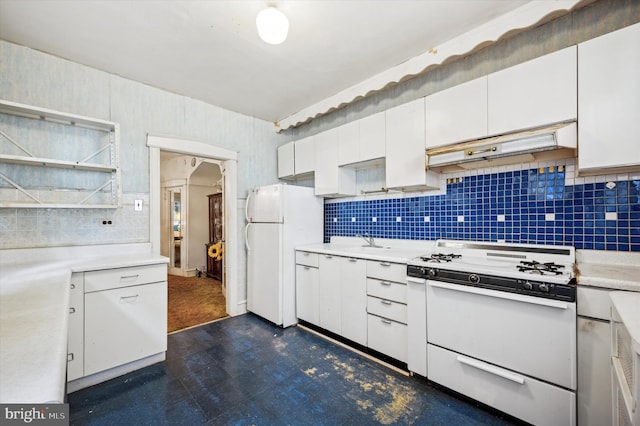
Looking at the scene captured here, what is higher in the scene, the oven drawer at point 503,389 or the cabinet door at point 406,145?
the cabinet door at point 406,145

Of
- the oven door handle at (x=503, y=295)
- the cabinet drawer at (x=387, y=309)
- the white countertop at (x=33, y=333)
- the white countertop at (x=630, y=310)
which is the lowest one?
the cabinet drawer at (x=387, y=309)

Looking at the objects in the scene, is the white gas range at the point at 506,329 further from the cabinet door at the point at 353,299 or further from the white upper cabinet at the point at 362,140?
the white upper cabinet at the point at 362,140

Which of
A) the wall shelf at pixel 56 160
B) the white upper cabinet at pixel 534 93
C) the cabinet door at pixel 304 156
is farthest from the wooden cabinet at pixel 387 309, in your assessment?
the wall shelf at pixel 56 160

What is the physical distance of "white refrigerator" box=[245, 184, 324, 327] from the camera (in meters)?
3.04

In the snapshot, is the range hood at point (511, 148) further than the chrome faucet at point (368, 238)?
No

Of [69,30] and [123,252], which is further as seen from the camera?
[123,252]

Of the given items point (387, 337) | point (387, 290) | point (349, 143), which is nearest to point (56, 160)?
point (349, 143)

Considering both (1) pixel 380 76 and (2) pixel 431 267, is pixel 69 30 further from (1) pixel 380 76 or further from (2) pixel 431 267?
(2) pixel 431 267

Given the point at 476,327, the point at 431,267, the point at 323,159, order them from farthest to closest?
the point at 323,159 < the point at 431,267 < the point at 476,327

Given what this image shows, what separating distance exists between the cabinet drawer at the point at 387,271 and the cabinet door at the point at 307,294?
742mm

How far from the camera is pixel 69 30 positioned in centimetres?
204

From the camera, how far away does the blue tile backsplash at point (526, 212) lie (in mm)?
1773

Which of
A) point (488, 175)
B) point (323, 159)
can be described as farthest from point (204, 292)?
point (488, 175)

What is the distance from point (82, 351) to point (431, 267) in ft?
8.62
